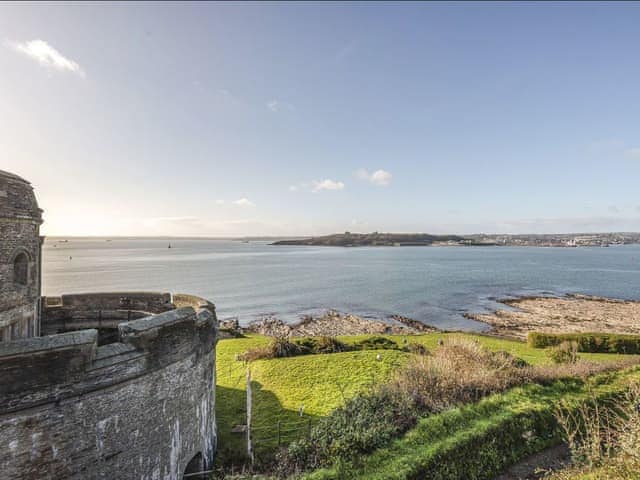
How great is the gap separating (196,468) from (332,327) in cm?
2662

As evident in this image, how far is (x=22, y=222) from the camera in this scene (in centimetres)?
945

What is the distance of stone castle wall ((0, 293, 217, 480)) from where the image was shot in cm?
637

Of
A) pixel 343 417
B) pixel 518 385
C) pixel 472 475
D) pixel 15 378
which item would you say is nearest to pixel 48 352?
pixel 15 378

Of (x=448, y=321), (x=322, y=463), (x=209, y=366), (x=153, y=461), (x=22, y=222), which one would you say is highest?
(x=22, y=222)

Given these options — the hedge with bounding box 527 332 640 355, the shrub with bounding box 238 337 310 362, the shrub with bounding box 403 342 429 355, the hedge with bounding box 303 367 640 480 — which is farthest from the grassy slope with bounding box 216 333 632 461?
the hedge with bounding box 303 367 640 480

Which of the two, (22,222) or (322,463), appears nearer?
(22,222)

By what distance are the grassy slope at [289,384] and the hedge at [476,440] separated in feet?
15.0

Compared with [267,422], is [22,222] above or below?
above

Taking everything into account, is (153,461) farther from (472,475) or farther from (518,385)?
(518,385)

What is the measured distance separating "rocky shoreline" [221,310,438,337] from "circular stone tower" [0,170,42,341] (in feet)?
78.5

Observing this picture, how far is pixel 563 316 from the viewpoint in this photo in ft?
133

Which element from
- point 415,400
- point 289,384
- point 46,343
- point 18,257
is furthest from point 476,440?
point 18,257

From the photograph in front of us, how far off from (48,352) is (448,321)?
39.5 m

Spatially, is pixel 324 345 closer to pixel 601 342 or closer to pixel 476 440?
pixel 476 440
